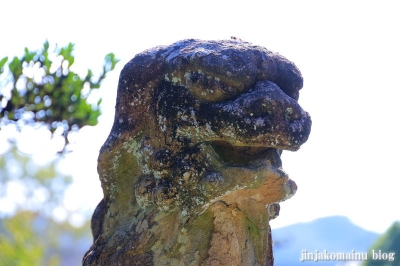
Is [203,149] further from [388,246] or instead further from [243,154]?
[388,246]

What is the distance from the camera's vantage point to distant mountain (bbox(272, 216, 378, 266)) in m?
21.8

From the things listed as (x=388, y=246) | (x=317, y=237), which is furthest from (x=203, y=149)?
(x=317, y=237)

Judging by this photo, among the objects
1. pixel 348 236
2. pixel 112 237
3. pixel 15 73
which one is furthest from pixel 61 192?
pixel 112 237

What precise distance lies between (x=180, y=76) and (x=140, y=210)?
832mm

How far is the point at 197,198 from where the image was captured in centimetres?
297

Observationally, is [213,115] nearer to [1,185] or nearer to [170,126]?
[170,126]

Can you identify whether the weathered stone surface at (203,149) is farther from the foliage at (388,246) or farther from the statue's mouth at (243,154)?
the foliage at (388,246)

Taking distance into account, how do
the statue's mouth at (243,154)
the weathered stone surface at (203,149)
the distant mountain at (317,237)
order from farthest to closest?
the distant mountain at (317,237), the statue's mouth at (243,154), the weathered stone surface at (203,149)

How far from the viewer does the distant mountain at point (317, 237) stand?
2184cm

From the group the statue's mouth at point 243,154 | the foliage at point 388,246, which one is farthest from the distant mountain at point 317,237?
the statue's mouth at point 243,154

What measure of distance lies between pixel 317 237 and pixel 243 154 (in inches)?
897

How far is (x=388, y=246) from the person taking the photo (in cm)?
1194

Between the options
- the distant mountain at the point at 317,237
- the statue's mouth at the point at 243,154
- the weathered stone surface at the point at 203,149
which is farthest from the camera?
the distant mountain at the point at 317,237

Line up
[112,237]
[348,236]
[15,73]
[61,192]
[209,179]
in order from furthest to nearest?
[348,236] → [61,192] → [15,73] → [112,237] → [209,179]
